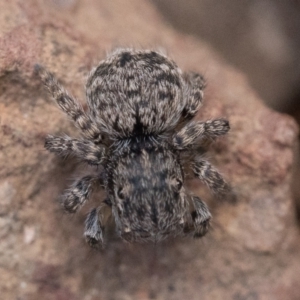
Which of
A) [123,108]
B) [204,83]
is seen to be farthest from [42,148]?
[204,83]

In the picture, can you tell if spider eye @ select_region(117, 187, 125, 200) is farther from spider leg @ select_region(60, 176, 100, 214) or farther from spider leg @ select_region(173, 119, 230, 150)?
spider leg @ select_region(173, 119, 230, 150)

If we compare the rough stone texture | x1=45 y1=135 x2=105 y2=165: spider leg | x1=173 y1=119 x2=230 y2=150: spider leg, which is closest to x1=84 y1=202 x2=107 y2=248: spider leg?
the rough stone texture

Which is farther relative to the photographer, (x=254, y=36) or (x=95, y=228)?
(x=254, y=36)

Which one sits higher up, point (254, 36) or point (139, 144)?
point (254, 36)

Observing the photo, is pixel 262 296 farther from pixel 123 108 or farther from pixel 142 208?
pixel 123 108

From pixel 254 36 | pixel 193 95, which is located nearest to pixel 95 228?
pixel 193 95

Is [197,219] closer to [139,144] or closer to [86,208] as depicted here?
[139,144]

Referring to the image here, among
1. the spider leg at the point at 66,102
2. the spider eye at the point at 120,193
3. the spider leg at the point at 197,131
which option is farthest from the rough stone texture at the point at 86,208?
the spider eye at the point at 120,193
